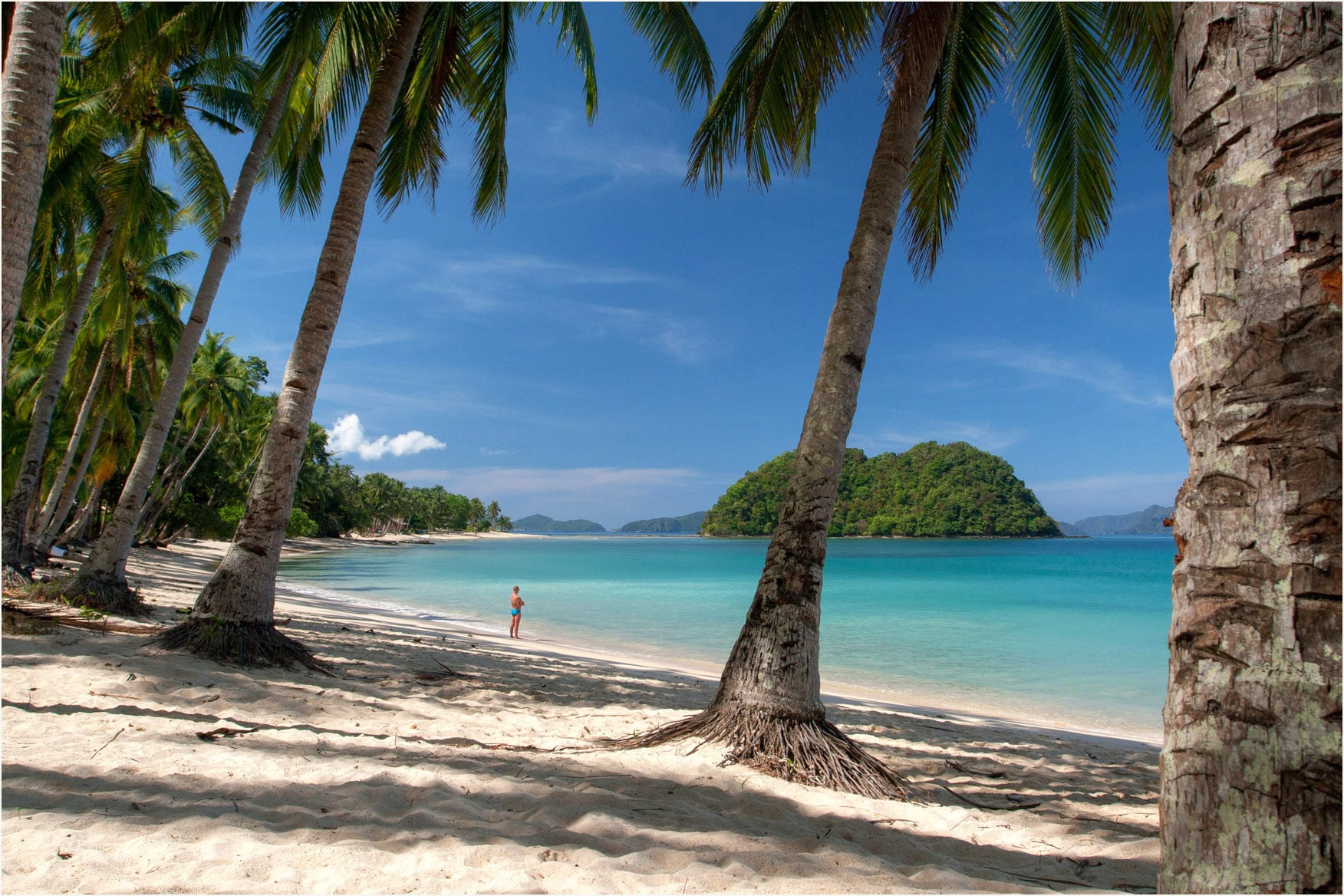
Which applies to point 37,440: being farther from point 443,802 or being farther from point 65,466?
point 443,802

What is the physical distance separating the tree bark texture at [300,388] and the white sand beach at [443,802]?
692mm

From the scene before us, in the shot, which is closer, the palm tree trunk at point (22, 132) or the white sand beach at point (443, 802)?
the white sand beach at point (443, 802)

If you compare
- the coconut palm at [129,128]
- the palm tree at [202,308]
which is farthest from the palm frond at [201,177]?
the palm tree at [202,308]

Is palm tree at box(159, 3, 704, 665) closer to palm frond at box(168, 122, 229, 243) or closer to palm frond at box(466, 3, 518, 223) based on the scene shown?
palm frond at box(466, 3, 518, 223)

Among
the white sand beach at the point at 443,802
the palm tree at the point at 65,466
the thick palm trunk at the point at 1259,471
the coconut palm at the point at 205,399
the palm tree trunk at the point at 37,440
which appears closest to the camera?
the thick palm trunk at the point at 1259,471

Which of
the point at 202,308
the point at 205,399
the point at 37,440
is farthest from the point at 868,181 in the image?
the point at 205,399

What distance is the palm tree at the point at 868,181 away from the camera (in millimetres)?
4559

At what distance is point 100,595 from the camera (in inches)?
300

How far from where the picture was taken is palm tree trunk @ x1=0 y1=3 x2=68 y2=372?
11.1 feet

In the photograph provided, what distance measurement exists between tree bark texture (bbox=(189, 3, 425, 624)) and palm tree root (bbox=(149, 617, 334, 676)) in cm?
7

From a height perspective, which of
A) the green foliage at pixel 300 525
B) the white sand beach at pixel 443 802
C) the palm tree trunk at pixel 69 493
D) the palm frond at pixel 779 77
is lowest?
the green foliage at pixel 300 525

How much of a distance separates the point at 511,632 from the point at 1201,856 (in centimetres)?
1464

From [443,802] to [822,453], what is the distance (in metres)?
3.19

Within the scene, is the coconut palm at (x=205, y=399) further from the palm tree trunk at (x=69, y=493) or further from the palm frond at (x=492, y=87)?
the palm frond at (x=492, y=87)
